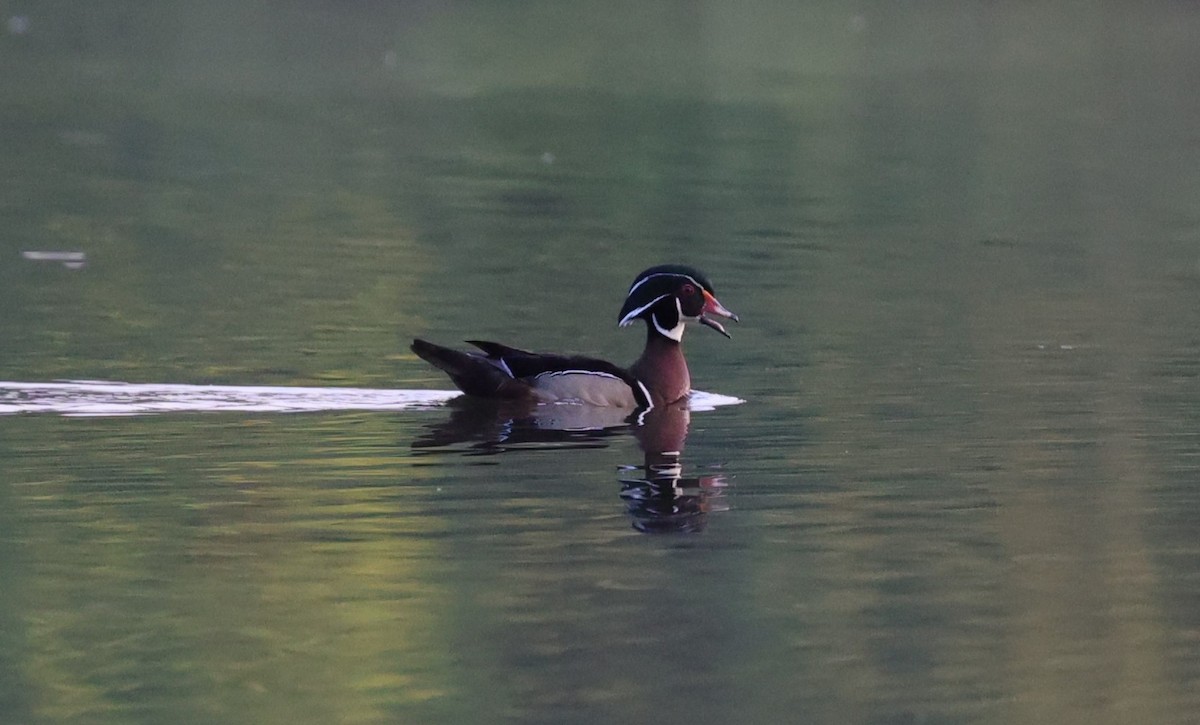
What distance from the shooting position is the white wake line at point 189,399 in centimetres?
1177

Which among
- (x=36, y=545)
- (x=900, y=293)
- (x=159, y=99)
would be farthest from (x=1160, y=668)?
(x=159, y=99)

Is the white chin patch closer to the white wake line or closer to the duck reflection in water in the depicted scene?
the duck reflection in water

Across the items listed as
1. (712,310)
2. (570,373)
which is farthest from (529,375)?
(712,310)

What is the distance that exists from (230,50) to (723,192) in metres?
19.0

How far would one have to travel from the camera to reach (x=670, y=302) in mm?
13242

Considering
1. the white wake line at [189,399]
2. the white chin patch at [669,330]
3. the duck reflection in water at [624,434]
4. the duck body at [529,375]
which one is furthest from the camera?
the white chin patch at [669,330]

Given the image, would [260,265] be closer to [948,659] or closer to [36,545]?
[36,545]

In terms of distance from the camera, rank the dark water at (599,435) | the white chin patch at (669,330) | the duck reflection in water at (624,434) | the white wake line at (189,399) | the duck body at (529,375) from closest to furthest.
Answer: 1. the dark water at (599,435)
2. the duck reflection in water at (624,434)
3. the white wake line at (189,399)
4. the duck body at (529,375)
5. the white chin patch at (669,330)

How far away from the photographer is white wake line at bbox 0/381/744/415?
38.6ft

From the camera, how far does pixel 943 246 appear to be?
19.7m

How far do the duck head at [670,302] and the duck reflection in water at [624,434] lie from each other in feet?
1.85

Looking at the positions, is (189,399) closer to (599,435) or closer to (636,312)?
(599,435)

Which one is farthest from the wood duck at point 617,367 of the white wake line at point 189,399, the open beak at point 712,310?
the white wake line at point 189,399

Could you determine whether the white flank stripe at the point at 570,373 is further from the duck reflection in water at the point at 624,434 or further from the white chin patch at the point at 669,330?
the white chin patch at the point at 669,330
